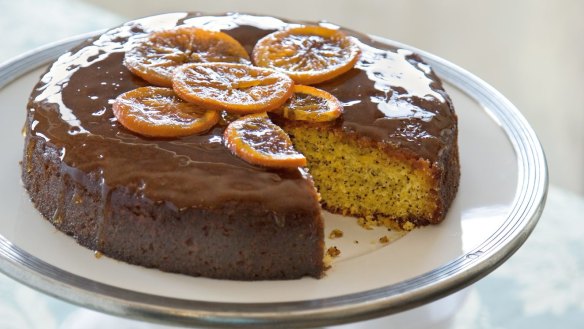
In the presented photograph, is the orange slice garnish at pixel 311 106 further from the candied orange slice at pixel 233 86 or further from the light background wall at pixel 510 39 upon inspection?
the light background wall at pixel 510 39

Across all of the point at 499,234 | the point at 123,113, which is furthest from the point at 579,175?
the point at 123,113

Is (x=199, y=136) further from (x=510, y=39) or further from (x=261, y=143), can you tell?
(x=510, y=39)

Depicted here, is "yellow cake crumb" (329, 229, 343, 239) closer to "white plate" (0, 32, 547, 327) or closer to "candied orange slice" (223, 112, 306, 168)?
"white plate" (0, 32, 547, 327)

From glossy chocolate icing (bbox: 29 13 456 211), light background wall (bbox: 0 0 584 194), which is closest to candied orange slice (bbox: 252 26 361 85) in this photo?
glossy chocolate icing (bbox: 29 13 456 211)

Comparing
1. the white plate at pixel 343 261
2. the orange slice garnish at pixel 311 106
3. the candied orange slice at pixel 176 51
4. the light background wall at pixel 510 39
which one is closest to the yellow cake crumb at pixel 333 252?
the white plate at pixel 343 261

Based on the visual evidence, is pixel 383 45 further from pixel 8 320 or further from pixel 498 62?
pixel 498 62

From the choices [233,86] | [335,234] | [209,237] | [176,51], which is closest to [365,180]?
[335,234]
